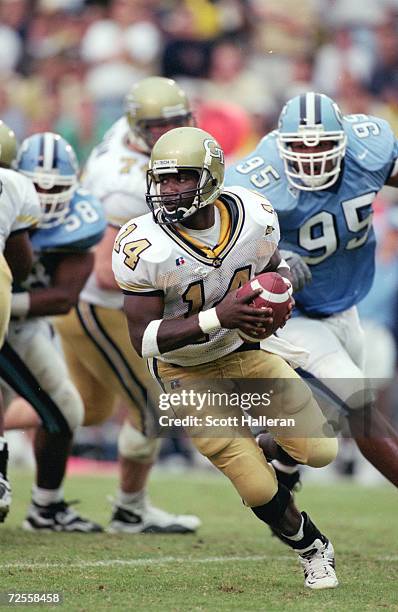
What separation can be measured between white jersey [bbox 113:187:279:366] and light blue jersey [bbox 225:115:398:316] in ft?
2.10

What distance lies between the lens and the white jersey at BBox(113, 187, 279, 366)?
416cm

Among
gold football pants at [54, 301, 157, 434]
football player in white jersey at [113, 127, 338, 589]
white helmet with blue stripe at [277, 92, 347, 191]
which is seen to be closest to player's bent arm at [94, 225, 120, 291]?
gold football pants at [54, 301, 157, 434]

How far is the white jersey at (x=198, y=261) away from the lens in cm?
416

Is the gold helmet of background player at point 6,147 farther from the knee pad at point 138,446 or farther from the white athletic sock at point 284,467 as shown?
the white athletic sock at point 284,467

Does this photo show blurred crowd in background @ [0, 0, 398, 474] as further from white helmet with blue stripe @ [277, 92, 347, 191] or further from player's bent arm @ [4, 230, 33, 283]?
player's bent arm @ [4, 230, 33, 283]

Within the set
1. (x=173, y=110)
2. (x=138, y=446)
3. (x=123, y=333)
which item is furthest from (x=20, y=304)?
(x=173, y=110)

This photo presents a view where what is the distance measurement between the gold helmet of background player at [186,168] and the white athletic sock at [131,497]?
7.16 feet

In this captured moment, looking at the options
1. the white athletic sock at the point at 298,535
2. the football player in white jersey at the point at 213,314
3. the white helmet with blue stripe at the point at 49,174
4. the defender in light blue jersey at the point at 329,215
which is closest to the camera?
the football player in white jersey at the point at 213,314

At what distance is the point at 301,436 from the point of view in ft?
14.4

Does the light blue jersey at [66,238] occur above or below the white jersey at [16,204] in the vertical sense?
below

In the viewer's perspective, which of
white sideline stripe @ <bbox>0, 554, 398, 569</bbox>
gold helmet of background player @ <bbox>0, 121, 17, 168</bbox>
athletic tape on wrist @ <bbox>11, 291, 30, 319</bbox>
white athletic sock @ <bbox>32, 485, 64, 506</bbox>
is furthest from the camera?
white athletic sock @ <bbox>32, 485, 64, 506</bbox>

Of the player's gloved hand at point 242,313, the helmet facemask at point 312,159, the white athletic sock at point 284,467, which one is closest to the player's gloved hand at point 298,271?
the helmet facemask at point 312,159

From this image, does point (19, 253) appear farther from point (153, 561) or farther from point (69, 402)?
point (153, 561)

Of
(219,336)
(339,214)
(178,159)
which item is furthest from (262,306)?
(339,214)
